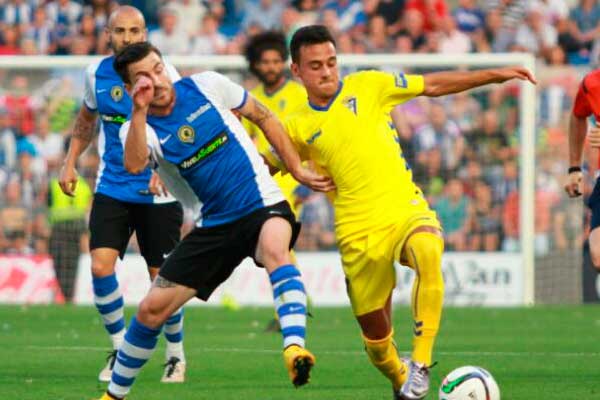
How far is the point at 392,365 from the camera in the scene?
9148mm

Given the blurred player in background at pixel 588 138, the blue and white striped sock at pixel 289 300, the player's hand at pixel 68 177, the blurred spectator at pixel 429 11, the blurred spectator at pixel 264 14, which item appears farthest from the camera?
the blurred spectator at pixel 264 14

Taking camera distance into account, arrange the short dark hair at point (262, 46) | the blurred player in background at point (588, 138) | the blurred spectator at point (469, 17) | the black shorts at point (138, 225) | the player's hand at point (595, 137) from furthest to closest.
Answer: the blurred spectator at point (469, 17), the short dark hair at point (262, 46), the black shorts at point (138, 225), the blurred player in background at point (588, 138), the player's hand at point (595, 137)

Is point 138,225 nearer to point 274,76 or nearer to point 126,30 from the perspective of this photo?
point 126,30

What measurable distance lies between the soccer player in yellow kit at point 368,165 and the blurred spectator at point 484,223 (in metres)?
11.5

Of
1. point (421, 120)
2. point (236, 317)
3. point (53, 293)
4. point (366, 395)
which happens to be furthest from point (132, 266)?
point (366, 395)

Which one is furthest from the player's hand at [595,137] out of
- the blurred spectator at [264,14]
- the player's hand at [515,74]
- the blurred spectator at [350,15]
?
the blurred spectator at [264,14]

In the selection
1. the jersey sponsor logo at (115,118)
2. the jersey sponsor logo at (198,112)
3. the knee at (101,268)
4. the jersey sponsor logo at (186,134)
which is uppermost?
the jersey sponsor logo at (198,112)

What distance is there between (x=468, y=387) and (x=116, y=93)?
362 centimetres

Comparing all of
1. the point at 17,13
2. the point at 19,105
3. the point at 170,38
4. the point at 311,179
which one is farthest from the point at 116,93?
the point at 17,13

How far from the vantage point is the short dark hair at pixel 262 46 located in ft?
46.8

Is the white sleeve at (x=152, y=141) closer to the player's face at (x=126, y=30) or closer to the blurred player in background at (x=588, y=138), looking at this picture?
the player's face at (x=126, y=30)

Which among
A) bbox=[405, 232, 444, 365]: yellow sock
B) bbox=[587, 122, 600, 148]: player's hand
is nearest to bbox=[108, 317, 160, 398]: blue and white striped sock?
bbox=[405, 232, 444, 365]: yellow sock

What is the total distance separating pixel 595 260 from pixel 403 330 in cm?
562

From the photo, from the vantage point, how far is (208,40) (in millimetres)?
23969
